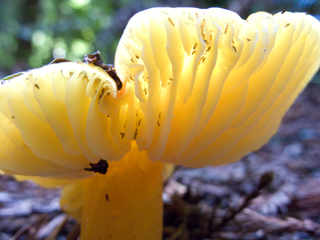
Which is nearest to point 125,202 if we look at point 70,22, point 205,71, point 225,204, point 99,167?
point 99,167

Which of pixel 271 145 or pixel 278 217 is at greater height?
pixel 271 145

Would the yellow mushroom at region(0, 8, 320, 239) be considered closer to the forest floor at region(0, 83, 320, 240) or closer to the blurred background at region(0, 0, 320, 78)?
the forest floor at region(0, 83, 320, 240)

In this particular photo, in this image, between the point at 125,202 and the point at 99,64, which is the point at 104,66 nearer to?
the point at 99,64

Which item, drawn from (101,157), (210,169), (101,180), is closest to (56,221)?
(101,180)

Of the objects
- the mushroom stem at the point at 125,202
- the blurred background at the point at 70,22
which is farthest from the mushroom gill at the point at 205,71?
the blurred background at the point at 70,22

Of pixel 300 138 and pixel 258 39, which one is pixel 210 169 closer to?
pixel 300 138

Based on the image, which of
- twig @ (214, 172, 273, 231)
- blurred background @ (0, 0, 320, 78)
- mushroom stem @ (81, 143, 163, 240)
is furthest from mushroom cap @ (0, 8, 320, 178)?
blurred background @ (0, 0, 320, 78)
